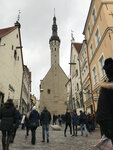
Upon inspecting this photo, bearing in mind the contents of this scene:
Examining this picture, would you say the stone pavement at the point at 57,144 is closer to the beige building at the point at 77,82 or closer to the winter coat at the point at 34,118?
the winter coat at the point at 34,118

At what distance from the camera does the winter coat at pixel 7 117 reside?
187 inches

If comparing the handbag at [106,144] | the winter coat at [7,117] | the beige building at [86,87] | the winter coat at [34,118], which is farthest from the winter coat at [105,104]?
the beige building at [86,87]

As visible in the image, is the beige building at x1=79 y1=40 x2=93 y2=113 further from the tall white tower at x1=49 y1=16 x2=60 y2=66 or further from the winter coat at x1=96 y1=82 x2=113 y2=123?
the tall white tower at x1=49 y1=16 x2=60 y2=66

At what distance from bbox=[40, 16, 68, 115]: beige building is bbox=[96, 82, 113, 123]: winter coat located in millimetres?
38961

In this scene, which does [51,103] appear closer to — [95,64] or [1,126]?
[95,64]

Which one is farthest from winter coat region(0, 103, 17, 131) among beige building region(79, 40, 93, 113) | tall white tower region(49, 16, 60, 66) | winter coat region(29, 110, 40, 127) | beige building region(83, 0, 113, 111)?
tall white tower region(49, 16, 60, 66)

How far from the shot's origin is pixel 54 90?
43.9 metres

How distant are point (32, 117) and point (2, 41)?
12423 millimetres

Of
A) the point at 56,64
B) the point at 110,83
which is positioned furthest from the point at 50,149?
the point at 56,64

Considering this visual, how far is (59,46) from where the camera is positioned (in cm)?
5269

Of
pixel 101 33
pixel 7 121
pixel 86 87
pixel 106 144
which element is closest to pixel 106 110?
pixel 106 144

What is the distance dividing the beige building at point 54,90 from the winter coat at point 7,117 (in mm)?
35517

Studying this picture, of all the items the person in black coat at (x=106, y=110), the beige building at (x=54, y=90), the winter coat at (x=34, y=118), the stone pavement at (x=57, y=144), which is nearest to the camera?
the person in black coat at (x=106, y=110)

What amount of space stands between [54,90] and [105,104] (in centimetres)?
4230
